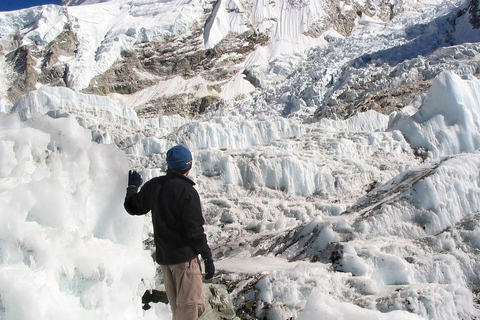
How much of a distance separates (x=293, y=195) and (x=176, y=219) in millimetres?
9375

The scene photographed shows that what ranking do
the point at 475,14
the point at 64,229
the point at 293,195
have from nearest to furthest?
1. the point at 64,229
2. the point at 293,195
3. the point at 475,14

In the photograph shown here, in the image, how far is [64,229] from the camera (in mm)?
3139

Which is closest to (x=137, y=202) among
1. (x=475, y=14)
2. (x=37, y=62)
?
(x=475, y=14)

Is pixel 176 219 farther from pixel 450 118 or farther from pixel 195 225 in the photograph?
pixel 450 118

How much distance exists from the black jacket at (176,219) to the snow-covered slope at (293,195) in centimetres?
58

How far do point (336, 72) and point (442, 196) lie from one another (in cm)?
3005

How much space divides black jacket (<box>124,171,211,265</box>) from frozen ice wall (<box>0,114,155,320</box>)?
546 millimetres

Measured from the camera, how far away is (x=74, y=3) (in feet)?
264

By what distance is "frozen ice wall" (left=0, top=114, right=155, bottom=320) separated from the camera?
2807 mm

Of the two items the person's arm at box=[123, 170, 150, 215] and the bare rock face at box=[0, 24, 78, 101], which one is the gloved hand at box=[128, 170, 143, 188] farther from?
the bare rock face at box=[0, 24, 78, 101]

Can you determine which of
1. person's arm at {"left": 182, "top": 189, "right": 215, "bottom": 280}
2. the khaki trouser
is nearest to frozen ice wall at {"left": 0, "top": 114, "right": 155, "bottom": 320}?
the khaki trouser

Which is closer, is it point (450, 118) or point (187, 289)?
point (187, 289)

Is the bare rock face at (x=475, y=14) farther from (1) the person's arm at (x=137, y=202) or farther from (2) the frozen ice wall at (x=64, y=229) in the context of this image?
(1) the person's arm at (x=137, y=202)

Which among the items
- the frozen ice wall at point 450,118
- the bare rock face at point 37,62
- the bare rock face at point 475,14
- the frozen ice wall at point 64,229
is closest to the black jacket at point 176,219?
the frozen ice wall at point 64,229
